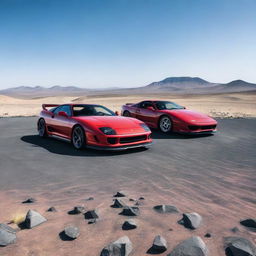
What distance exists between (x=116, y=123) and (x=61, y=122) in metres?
1.85

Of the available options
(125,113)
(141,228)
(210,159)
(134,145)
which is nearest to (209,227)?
(141,228)

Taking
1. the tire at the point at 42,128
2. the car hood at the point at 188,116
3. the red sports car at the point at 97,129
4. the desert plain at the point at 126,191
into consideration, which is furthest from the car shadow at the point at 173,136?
the tire at the point at 42,128

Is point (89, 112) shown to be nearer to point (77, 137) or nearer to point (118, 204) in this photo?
point (77, 137)

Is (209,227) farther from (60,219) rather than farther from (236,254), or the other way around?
(60,219)

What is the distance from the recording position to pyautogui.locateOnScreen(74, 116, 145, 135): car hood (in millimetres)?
7196

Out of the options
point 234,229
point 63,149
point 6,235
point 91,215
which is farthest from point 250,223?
point 63,149

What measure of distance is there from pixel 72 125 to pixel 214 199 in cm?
473

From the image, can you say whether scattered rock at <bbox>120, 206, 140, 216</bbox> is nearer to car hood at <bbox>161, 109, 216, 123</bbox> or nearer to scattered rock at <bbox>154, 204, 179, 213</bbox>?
scattered rock at <bbox>154, 204, 179, 213</bbox>

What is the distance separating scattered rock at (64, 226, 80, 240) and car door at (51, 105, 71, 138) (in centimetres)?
508

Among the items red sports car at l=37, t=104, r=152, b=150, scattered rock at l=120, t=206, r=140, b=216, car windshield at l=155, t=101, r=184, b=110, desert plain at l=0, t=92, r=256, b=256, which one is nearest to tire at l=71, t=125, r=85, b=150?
red sports car at l=37, t=104, r=152, b=150

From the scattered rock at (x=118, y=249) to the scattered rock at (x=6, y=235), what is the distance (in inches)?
36.4

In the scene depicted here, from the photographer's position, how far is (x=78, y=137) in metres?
7.59

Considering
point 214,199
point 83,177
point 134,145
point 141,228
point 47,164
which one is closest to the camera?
point 141,228

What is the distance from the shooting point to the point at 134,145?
23.8 feet
